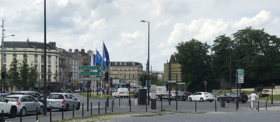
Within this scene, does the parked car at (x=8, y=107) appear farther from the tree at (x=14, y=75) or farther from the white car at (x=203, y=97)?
the tree at (x=14, y=75)

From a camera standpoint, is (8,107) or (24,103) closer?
(8,107)

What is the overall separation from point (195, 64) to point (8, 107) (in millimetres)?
72511

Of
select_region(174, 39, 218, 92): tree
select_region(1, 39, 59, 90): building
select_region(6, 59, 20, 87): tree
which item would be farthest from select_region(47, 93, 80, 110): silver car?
select_region(1, 39, 59, 90): building

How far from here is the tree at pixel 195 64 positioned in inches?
3600

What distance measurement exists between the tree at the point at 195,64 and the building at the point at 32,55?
38.1 m

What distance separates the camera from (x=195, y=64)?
92812 mm

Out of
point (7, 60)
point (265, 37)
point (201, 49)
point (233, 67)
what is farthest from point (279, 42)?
point (7, 60)

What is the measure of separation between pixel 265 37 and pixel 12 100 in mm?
73697

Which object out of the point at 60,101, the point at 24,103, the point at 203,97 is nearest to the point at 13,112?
the point at 24,103

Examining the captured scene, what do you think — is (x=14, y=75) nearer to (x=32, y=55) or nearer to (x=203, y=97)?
(x=32, y=55)

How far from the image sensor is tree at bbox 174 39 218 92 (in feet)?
300

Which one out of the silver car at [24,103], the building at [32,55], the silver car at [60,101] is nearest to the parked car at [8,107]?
the silver car at [24,103]

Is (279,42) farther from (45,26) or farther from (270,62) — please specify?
(45,26)

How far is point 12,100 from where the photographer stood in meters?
25.2
